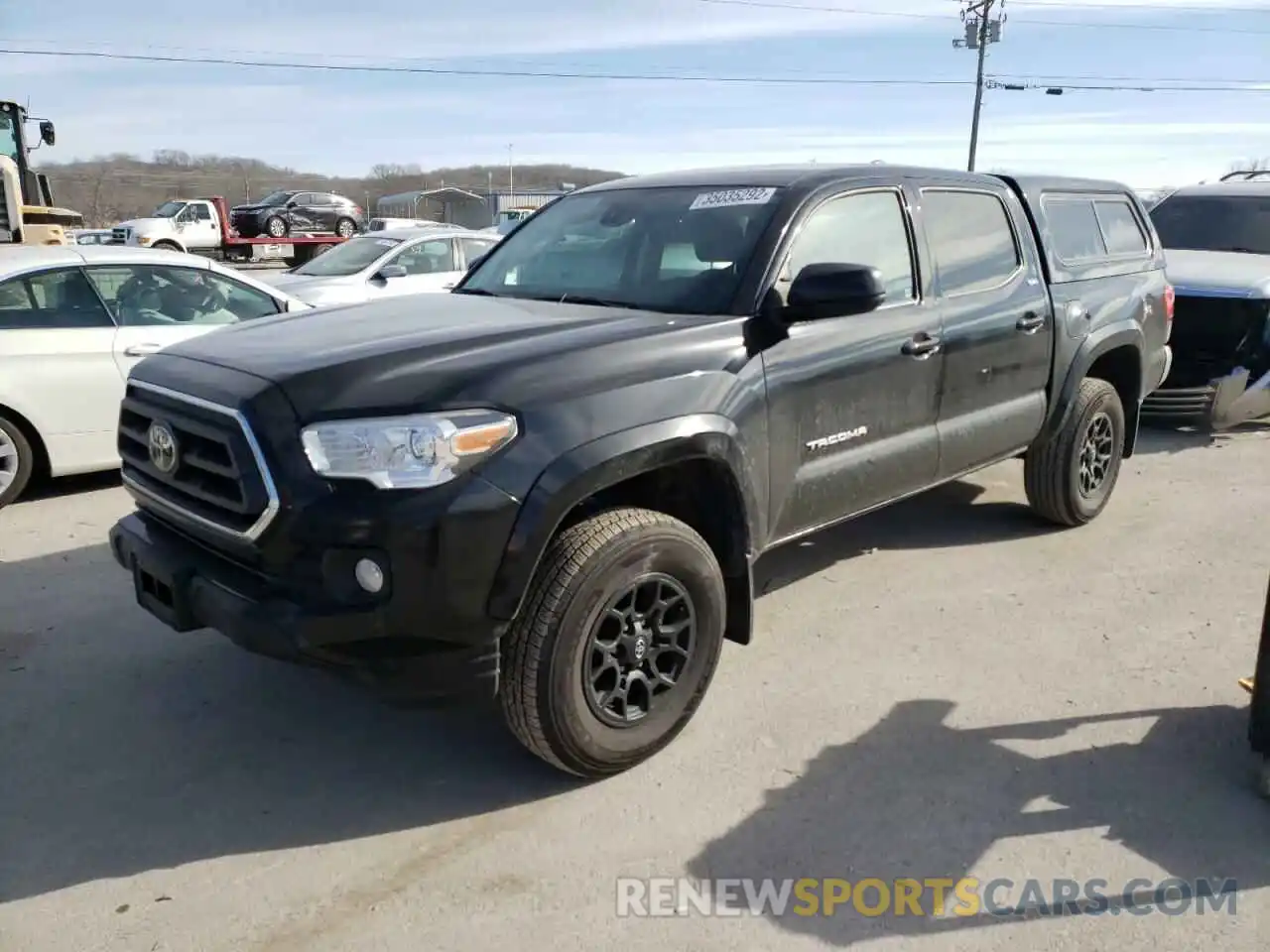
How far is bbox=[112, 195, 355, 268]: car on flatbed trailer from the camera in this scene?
32188mm

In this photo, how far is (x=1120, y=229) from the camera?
5.92 m

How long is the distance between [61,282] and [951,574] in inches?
218

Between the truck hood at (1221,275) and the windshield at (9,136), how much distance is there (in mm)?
16495

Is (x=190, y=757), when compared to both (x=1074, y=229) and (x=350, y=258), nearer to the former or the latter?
(x=1074, y=229)

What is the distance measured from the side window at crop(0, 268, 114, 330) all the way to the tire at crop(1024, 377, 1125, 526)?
18.5 feet

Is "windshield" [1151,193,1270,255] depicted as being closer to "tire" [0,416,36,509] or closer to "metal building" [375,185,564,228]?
"tire" [0,416,36,509]

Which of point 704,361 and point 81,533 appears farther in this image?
point 81,533

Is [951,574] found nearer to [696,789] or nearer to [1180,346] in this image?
[696,789]

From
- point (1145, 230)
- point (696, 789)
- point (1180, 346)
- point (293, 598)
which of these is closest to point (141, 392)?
point (293, 598)

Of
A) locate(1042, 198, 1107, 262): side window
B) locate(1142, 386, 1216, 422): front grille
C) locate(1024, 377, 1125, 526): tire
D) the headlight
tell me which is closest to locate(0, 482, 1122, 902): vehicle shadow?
the headlight

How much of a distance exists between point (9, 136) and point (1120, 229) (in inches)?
661

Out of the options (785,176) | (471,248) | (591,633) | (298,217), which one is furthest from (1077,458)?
(298,217)

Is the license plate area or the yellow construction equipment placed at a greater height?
the yellow construction equipment

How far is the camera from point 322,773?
330 cm
